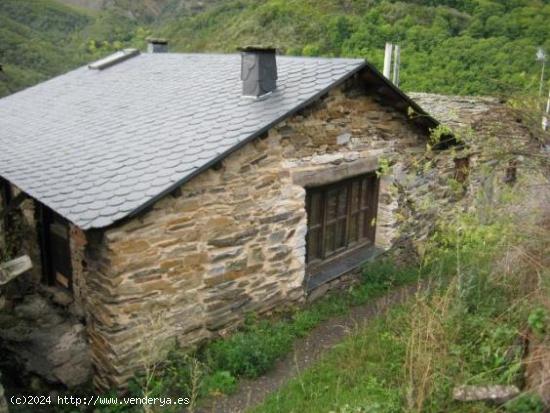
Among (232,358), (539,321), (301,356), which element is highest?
(539,321)

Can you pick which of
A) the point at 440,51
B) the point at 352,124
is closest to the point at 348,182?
the point at 352,124

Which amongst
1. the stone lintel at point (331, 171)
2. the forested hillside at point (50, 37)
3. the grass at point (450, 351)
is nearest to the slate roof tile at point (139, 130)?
the stone lintel at point (331, 171)

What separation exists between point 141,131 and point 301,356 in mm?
3260

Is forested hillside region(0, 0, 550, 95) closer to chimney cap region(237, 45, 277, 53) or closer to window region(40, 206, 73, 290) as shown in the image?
chimney cap region(237, 45, 277, 53)

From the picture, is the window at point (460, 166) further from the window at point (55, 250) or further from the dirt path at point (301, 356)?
the window at point (55, 250)

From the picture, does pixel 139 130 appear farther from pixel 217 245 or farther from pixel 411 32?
pixel 411 32

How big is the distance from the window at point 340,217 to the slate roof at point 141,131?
1509mm

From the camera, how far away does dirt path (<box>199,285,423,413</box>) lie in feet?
14.9

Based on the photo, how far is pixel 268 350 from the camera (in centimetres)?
514

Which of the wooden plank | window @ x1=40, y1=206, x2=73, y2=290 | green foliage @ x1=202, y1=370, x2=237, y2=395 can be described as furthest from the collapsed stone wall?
green foliage @ x1=202, y1=370, x2=237, y2=395

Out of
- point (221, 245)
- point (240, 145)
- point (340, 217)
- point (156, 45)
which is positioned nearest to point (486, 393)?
point (221, 245)

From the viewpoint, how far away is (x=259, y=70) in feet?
18.7

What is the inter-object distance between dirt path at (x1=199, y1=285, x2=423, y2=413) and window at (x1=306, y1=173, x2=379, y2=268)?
0.89m

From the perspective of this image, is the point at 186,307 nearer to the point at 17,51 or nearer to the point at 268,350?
the point at 268,350
